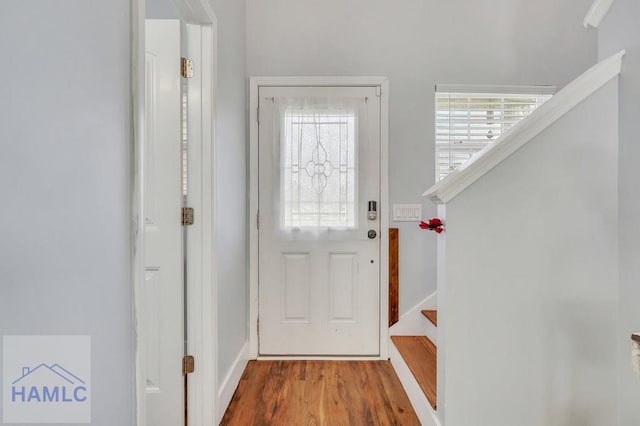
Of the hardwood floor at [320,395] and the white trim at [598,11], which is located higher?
the white trim at [598,11]

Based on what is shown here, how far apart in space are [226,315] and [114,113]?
139 centimetres

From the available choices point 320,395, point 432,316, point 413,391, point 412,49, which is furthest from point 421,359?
point 412,49

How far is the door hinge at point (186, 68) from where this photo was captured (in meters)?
1.62

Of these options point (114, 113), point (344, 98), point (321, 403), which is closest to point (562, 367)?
point (321, 403)

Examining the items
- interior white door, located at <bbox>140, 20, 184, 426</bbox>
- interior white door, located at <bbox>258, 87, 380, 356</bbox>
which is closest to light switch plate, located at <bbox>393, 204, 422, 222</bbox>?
interior white door, located at <bbox>258, 87, 380, 356</bbox>

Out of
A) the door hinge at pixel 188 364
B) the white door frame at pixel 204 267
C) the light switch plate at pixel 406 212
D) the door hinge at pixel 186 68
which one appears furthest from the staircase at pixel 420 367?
the door hinge at pixel 186 68

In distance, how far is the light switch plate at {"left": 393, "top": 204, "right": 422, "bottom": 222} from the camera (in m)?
2.54

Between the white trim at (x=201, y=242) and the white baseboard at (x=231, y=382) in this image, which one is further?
the white baseboard at (x=231, y=382)

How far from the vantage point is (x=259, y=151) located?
2516mm

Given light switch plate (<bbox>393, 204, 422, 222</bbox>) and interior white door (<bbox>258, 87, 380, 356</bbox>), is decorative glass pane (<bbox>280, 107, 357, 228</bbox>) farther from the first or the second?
light switch plate (<bbox>393, 204, 422, 222</bbox>)

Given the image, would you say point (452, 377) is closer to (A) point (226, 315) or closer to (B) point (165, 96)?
(A) point (226, 315)

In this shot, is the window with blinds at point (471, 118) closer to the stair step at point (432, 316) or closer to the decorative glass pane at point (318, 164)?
the decorative glass pane at point (318, 164)

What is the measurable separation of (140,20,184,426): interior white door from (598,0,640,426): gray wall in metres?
1.88

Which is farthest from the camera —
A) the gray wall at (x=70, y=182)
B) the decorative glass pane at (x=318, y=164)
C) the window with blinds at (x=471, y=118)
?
the window with blinds at (x=471, y=118)
